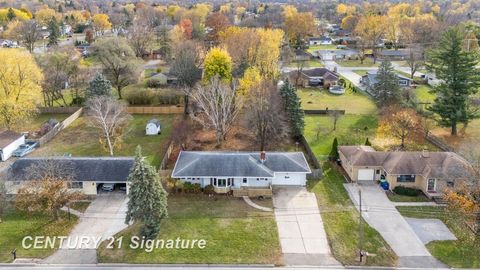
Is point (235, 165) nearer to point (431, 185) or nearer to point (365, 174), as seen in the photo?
point (365, 174)

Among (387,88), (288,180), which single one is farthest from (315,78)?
(288,180)

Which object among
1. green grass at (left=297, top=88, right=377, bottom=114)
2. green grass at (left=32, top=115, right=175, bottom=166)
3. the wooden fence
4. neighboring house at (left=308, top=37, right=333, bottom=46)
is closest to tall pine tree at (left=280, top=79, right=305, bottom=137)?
green grass at (left=297, top=88, right=377, bottom=114)

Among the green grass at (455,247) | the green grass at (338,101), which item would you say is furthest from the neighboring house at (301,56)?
the green grass at (455,247)

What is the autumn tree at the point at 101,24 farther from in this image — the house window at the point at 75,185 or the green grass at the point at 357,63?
the house window at the point at 75,185

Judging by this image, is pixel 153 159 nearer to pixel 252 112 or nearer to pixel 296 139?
pixel 252 112

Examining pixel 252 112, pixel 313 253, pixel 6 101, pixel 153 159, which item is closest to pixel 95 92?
pixel 6 101
